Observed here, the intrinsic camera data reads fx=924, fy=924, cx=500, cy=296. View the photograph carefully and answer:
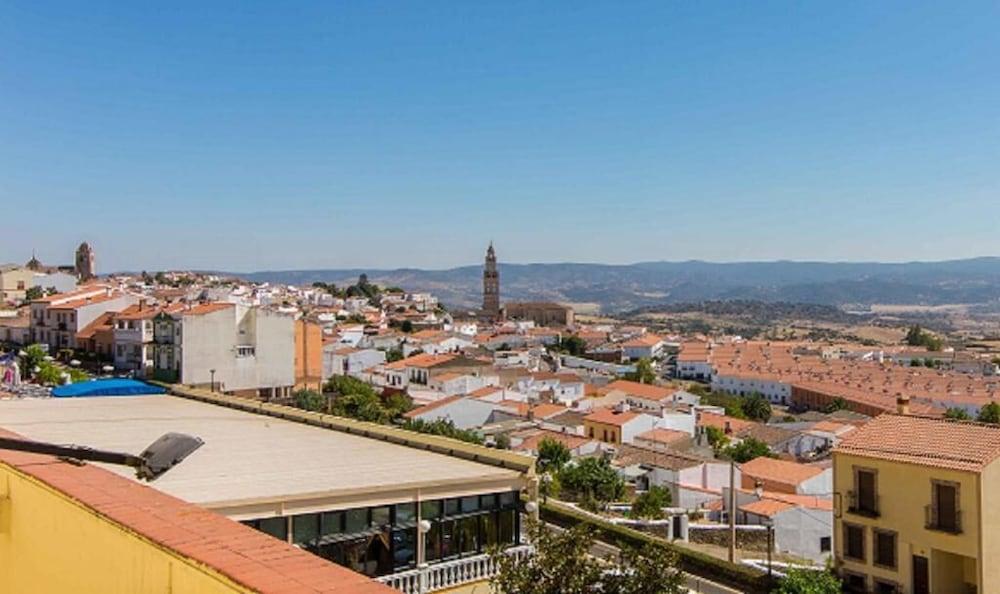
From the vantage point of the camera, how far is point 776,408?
84.1 m

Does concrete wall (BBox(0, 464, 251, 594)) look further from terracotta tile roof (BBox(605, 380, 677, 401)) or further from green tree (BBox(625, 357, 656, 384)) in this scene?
green tree (BBox(625, 357, 656, 384))

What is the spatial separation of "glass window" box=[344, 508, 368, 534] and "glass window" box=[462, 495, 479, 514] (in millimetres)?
1397

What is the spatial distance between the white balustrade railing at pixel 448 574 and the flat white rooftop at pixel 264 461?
2.62ft

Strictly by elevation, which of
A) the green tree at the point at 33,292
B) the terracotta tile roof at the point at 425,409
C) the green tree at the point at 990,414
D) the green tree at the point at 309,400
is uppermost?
the green tree at the point at 33,292

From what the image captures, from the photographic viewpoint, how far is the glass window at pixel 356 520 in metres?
9.95

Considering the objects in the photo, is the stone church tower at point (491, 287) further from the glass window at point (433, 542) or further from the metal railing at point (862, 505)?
the glass window at point (433, 542)

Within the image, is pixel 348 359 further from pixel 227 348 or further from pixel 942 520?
pixel 942 520

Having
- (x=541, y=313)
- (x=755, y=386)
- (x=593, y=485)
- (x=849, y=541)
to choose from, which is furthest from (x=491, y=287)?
(x=849, y=541)

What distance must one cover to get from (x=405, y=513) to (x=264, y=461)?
2.24 meters

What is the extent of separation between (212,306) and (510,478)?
34914 millimetres

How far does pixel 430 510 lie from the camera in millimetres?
10703

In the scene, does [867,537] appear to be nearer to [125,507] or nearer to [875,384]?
[125,507]

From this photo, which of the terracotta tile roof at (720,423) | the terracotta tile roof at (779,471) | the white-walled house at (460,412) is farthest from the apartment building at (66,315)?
the terracotta tile roof at (779,471)

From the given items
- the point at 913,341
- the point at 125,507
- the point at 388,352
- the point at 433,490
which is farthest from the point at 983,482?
the point at 913,341
